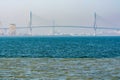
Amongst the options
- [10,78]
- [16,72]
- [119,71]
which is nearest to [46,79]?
[10,78]

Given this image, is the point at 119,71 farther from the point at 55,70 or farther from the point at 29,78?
the point at 29,78

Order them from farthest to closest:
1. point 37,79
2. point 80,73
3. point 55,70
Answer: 1. point 55,70
2. point 80,73
3. point 37,79

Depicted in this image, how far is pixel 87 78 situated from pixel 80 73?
3.62 meters

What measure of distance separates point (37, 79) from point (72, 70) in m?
7.50

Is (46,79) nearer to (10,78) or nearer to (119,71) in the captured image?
(10,78)

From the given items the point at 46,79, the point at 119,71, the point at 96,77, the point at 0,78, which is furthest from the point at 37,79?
the point at 119,71

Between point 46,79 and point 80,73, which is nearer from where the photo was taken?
point 46,79

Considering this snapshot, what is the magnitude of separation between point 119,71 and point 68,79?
8123 millimetres

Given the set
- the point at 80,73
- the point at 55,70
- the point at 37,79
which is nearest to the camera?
the point at 37,79

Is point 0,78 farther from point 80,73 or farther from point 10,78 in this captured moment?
point 80,73

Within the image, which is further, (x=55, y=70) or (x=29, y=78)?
(x=55, y=70)

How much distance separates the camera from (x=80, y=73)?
36656mm

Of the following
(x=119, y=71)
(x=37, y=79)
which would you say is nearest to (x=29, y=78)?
(x=37, y=79)

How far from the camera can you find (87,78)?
33062 mm
